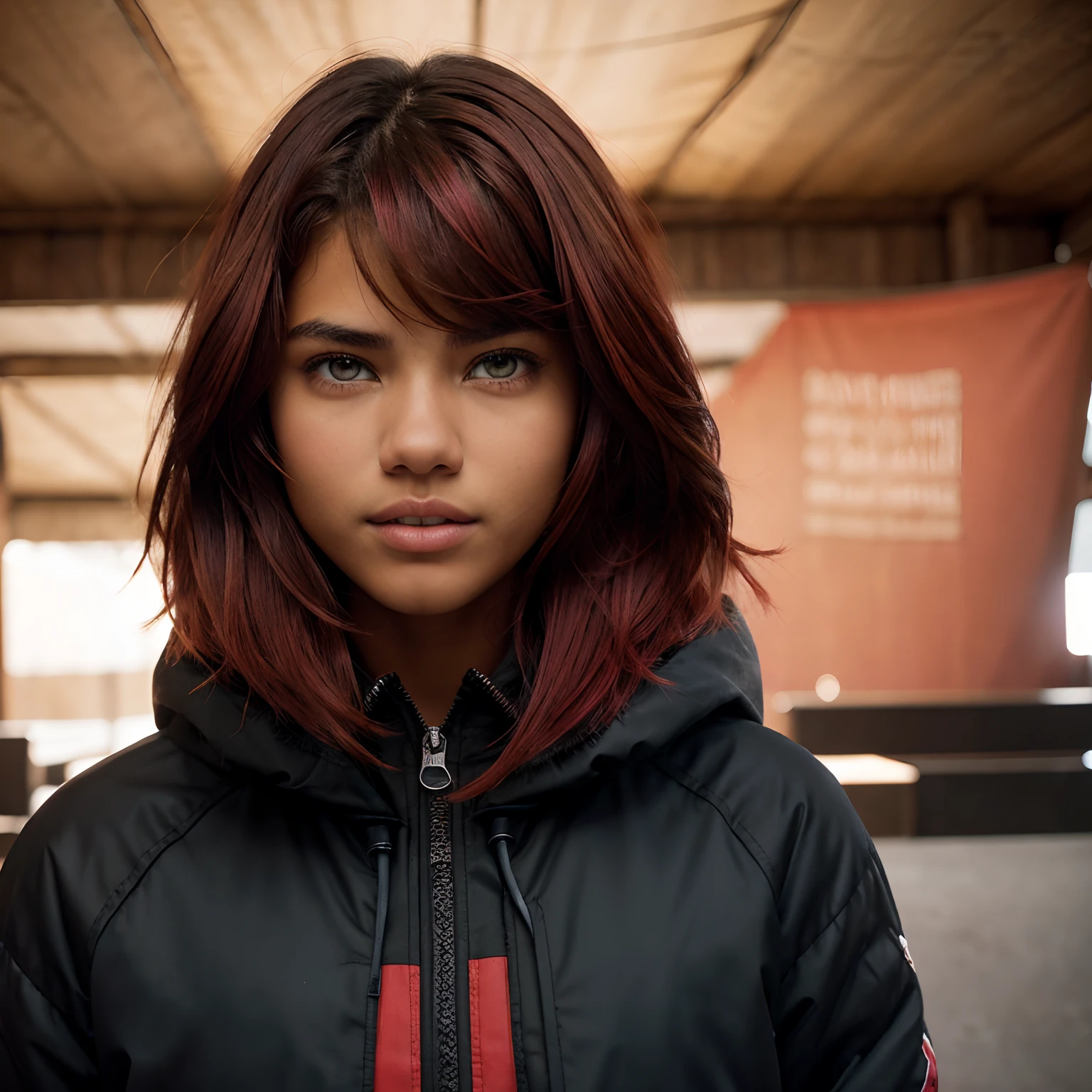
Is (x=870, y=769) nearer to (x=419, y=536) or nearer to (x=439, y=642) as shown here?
(x=439, y=642)

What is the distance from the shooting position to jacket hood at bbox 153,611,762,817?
690mm

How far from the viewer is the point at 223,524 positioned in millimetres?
777

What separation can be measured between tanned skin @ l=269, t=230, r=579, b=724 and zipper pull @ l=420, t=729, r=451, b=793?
95 mm

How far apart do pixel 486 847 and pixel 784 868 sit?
0.22 meters

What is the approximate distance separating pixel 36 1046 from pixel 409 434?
0.49m

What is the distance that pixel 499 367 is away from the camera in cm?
70

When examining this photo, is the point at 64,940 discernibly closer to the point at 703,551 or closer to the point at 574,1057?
the point at 574,1057

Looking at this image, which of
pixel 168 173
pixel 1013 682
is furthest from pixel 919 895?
pixel 168 173

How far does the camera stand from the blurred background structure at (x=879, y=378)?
217cm

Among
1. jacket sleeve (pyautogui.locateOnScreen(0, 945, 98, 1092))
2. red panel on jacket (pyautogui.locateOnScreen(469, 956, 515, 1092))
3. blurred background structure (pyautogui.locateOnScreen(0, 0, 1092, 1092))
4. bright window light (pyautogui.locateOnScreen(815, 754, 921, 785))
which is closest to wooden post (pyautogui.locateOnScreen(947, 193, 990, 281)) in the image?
blurred background structure (pyautogui.locateOnScreen(0, 0, 1092, 1092))

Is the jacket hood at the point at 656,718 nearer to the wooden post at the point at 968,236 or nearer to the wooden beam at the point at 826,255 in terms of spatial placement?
the wooden beam at the point at 826,255

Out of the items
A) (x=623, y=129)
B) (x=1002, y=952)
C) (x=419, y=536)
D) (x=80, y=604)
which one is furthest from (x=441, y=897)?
(x=80, y=604)

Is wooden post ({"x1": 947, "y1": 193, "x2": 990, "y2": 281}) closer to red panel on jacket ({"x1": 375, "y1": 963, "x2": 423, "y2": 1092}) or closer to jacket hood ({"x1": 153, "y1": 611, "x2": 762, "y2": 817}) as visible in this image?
jacket hood ({"x1": 153, "y1": 611, "x2": 762, "y2": 817})

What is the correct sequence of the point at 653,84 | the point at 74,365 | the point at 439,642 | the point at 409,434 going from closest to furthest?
the point at 409,434, the point at 439,642, the point at 653,84, the point at 74,365
